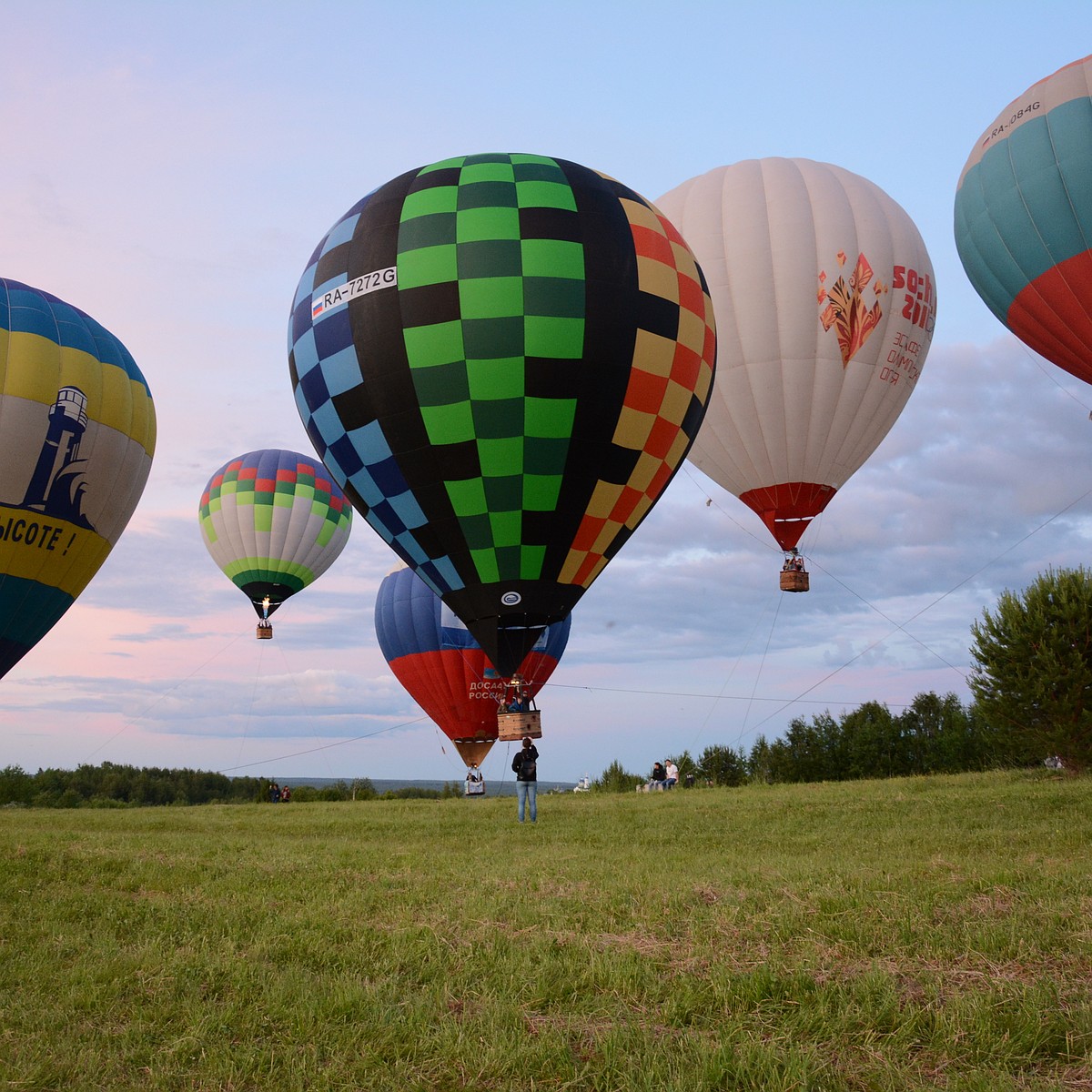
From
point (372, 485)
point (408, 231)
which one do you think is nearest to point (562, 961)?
point (372, 485)

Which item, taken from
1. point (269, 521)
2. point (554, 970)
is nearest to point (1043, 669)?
point (554, 970)

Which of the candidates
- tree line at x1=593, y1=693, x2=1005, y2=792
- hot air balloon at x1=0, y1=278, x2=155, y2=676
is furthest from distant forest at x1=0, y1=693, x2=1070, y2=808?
hot air balloon at x1=0, y1=278, x2=155, y2=676

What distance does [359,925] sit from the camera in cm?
801

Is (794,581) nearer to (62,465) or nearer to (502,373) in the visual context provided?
(502,373)

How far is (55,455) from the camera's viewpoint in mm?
20219

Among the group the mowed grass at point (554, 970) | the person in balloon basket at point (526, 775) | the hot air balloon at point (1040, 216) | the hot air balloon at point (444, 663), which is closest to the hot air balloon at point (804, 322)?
the hot air balloon at point (1040, 216)

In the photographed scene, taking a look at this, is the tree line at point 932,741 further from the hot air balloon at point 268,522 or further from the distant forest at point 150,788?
the hot air balloon at point 268,522

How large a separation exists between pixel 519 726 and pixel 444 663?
1755cm

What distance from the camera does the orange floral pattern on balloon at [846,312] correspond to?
73.5 feet

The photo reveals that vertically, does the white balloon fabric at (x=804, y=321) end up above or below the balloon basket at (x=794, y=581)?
above

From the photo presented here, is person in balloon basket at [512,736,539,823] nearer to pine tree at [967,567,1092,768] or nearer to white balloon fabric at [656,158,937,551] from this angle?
white balloon fabric at [656,158,937,551]

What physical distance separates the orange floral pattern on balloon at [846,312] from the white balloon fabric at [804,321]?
20 mm

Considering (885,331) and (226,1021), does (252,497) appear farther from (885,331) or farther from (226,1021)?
(226,1021)

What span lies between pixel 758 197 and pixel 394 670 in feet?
66.7
